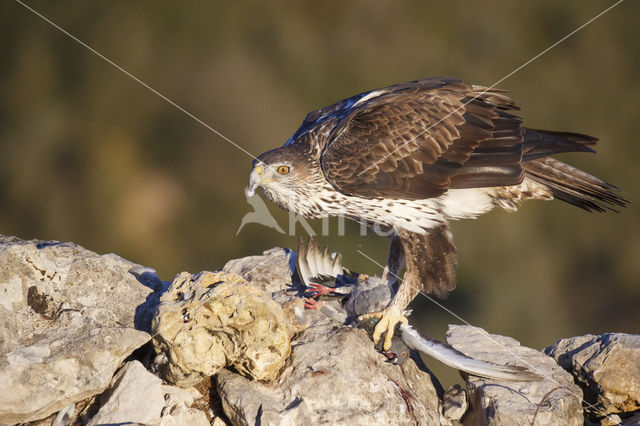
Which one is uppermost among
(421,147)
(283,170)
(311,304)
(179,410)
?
(421,147)

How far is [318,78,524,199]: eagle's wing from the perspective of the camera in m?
4.06

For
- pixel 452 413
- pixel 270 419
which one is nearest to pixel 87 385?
pixel 270 419

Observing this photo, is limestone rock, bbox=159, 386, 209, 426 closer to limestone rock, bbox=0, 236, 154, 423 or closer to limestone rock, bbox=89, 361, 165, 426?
limestone rock, bbox=89, 361, 165, 426

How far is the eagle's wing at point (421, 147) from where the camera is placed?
4059mm

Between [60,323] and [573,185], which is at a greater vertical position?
[573,185]

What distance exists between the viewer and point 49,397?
2977 millimetres

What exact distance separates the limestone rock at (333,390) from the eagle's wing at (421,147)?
3.36 feet

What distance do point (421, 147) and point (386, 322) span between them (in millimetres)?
1201

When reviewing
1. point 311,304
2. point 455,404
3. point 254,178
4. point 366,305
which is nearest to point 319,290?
point 311,304

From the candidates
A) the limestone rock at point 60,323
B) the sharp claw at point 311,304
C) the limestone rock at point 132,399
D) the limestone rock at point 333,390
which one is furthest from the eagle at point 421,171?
the limestone rock at point 132,399

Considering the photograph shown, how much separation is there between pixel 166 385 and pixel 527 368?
2091mm

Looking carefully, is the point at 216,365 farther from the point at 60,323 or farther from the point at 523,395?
the point at 523,395

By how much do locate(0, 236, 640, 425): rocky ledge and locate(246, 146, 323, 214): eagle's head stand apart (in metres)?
0.82

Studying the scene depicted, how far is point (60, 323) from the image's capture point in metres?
3.31
